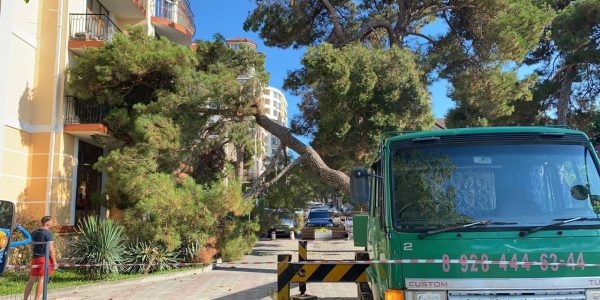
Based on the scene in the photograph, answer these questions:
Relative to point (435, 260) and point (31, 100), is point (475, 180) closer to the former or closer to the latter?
point (435, 260)

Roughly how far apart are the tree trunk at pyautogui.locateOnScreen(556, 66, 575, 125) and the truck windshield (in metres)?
20.0

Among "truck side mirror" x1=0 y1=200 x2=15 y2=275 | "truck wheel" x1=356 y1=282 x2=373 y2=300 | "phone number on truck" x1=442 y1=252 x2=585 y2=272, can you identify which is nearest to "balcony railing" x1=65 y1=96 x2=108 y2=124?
"truck side mirror" x1=0 y1=200 x2=15 y2=275

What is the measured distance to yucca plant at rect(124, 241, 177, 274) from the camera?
13.1 metres

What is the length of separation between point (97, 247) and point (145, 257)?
1369 millimetres

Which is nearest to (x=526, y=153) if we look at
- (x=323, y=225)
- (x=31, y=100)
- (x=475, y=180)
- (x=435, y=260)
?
(x=475, y=180)

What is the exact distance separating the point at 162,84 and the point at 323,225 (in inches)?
712

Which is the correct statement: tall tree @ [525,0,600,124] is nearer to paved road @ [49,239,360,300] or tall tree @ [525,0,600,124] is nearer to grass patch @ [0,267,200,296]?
paved road @ [49,239,360,300]

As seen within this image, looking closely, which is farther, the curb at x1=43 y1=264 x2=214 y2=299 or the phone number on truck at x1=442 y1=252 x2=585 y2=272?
the curb at x1=43 y1=264 x2=214 y2=299

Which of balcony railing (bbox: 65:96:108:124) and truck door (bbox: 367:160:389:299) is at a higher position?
balcony railing (bbox: 65:96:108:124)

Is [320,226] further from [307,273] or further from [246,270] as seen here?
[307,273]

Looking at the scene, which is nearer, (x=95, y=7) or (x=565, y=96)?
(x=95, y=7)

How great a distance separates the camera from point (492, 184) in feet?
14.2

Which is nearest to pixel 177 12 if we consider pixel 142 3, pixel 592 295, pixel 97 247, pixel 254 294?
pixel 142 3

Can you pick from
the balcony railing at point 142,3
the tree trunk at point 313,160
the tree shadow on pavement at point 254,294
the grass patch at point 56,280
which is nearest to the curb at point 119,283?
the grass patch at point 56,280
